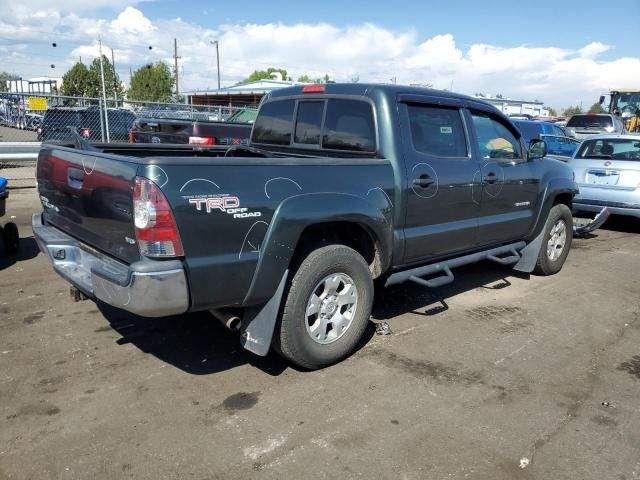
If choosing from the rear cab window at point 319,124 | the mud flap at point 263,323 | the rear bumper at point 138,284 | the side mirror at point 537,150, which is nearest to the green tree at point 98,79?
the rear cab window at point 319,124

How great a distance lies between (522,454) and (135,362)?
2.63 m

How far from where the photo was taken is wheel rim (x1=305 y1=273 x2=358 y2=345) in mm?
3734

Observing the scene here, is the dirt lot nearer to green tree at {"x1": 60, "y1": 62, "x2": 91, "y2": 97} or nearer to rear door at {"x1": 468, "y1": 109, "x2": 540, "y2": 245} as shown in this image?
rear door at {"x1": 468, "y1": 109, "x2": 540, "y2": 245}

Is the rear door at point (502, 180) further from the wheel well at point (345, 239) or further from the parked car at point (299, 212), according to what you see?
the wheel well at point (345, 239)

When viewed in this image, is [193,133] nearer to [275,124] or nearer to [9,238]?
[9,238]

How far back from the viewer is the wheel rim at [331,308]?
12.3 feet

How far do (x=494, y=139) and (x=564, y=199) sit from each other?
72.7 inches

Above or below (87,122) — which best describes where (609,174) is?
below

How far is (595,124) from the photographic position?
20.1 metres

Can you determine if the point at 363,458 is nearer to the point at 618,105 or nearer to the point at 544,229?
the point at 544,229

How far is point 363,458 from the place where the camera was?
2.87m

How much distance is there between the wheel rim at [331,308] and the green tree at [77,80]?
60771 mm

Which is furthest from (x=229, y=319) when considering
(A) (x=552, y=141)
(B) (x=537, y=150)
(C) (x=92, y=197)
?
(A) (x=552, y=141)

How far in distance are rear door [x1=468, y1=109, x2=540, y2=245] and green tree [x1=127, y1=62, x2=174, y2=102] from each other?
61.9 m
